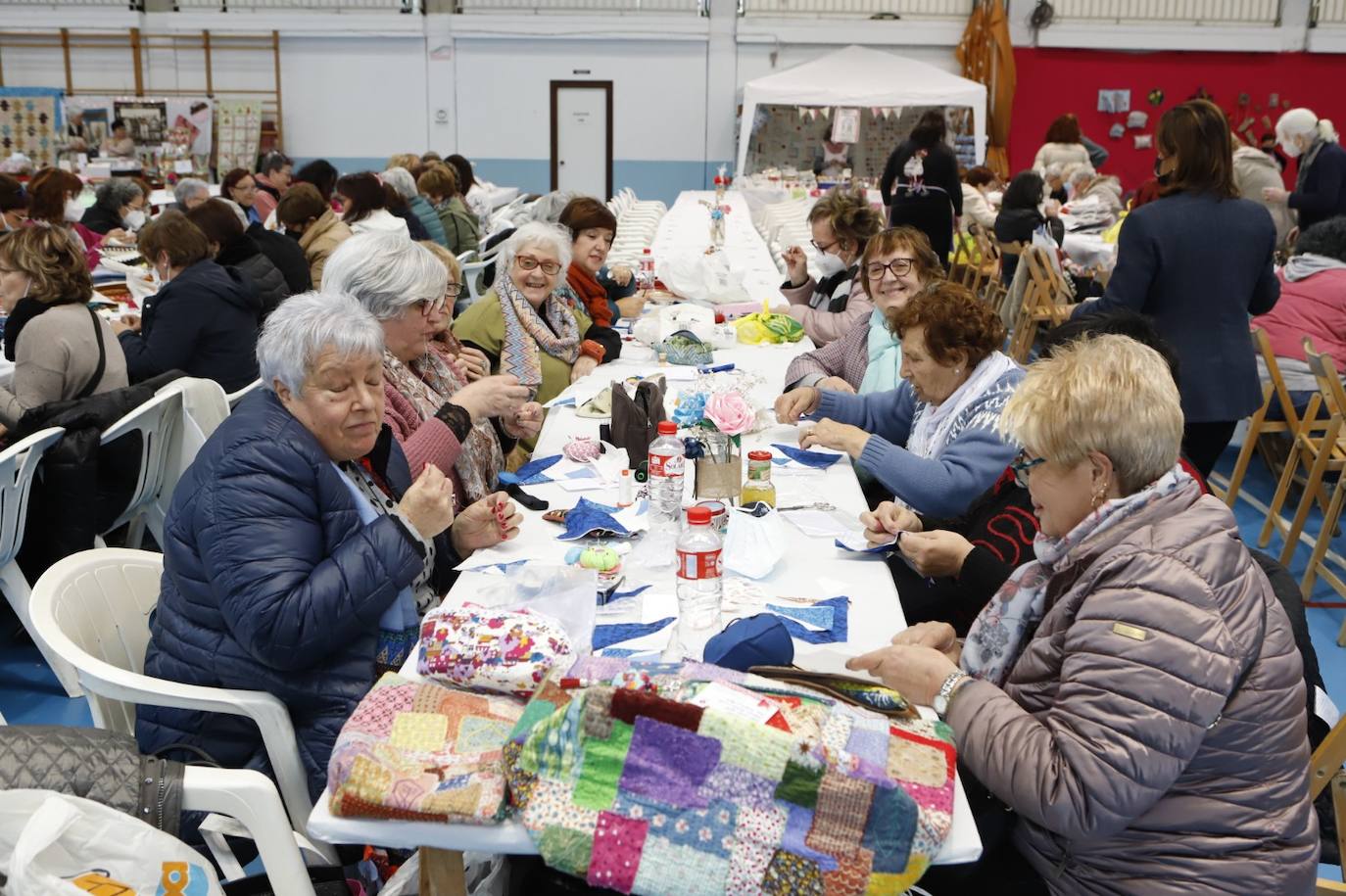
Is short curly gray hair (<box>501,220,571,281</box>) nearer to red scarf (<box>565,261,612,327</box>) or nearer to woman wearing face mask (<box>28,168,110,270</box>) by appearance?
red scarf (<box>565,261,612,327</box>)

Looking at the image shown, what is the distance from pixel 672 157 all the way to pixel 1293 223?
10105 millimetres

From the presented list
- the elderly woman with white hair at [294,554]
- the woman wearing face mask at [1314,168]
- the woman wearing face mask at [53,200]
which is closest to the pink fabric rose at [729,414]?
the elderly woman with white hair at [294,554]

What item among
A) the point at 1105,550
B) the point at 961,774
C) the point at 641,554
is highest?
the point at 1105,550

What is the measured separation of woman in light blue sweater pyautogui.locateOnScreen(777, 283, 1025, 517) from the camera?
2.69 m

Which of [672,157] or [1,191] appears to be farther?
[672,157]

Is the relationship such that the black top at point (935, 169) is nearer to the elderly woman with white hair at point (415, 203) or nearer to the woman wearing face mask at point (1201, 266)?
the elderly woman with white hair at point (415, 203)

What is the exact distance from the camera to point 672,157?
16.7 m

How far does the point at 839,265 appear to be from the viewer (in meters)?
5.15

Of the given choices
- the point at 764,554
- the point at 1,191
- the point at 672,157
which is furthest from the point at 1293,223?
the point at 672,157

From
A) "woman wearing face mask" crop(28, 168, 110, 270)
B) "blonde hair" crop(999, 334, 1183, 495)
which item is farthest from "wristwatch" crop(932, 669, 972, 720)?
"woman wearing face mask" crop(28, 168, 110, 270)

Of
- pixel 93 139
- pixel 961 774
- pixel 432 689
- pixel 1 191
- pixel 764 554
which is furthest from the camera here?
pixel 93 139

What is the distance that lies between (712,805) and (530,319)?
293cm

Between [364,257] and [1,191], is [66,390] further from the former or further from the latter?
[1,191]

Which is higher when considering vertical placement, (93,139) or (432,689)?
(93,139)
